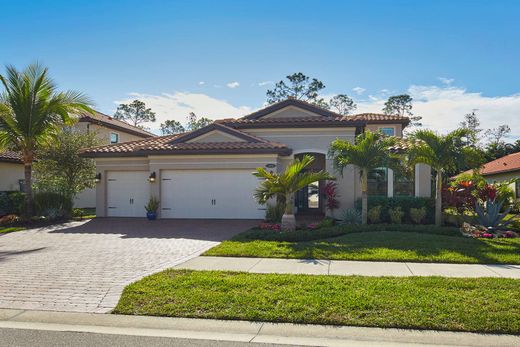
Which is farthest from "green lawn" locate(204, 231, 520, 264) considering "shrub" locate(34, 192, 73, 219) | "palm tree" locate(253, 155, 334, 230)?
"shrub" locate(34, 192, 73, 219)

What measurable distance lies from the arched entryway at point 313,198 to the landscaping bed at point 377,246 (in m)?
5.73

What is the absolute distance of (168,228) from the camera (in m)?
13.6

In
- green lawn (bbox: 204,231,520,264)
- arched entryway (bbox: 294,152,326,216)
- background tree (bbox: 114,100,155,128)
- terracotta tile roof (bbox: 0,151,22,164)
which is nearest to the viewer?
green lawn (bbox: 204,231,520,264)

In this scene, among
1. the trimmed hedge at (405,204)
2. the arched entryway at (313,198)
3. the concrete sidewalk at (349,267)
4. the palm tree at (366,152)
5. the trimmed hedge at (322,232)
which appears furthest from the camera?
the arched entryway at (313,198)

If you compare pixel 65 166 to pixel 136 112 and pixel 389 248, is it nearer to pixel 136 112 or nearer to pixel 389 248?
pixel 389 248

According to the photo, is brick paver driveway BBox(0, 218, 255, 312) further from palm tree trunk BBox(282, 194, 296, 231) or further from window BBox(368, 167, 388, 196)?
window BBox(368, 167, 388, 196)

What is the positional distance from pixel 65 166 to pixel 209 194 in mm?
7874

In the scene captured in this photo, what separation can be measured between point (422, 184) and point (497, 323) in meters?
12.9

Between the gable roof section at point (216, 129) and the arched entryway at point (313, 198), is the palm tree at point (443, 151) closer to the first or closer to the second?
the arched entryway at point (313, 198)

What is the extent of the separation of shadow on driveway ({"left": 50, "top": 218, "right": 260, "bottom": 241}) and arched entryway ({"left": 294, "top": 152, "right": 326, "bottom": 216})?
11.3 ft

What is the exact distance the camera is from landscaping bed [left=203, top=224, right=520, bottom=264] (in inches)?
328

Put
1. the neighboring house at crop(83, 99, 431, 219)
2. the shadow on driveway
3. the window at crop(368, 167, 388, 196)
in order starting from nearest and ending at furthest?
1. the shadow on driveway
2. the neighboring house at crop(83, 99, 431, 219)
3. the window at crop(368, 167, 388, 196)

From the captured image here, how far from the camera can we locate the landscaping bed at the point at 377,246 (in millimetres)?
8336

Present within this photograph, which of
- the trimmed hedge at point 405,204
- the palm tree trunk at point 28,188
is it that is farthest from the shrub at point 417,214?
the palm tree trunk at point 28,188
